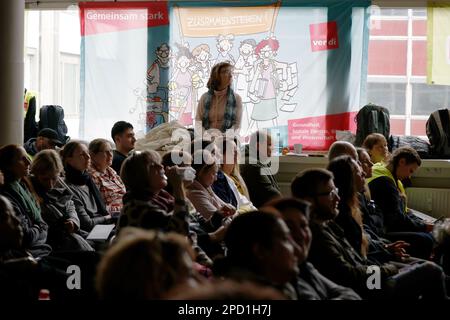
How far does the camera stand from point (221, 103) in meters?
7.11

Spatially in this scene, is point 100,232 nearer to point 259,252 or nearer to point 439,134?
point 259,252

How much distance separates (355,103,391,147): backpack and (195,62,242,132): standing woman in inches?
50.3

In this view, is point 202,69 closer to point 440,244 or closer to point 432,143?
point 432,143

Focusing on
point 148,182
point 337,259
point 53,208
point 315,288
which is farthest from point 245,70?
point 315,288

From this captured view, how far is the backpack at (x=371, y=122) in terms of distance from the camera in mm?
7535

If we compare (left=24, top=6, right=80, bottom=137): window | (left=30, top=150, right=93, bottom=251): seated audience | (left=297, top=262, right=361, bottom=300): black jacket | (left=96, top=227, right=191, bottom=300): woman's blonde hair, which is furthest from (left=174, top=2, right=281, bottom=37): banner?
(left=96, top=227, right=191, bottom=300): woman's blonde hair

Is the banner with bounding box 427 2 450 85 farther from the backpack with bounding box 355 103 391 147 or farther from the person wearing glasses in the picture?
the person wearing glasses

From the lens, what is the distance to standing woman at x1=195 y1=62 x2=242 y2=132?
23.1 feet

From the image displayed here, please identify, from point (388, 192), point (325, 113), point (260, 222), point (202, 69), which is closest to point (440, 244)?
point (388, 192)

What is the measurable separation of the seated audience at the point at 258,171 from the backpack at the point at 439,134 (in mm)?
2456

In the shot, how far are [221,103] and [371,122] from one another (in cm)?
152

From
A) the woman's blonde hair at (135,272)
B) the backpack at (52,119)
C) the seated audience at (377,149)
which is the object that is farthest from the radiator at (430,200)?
the woman's blonde hair at (135,272)
